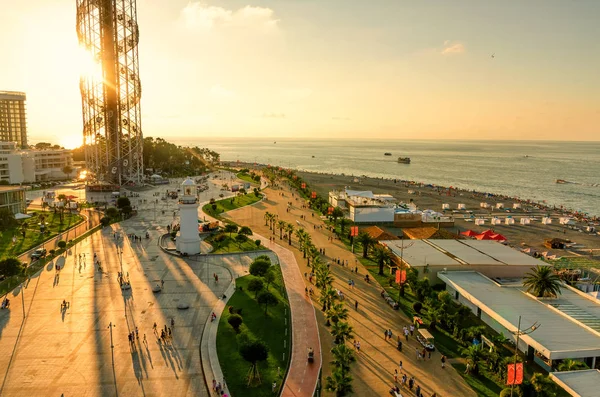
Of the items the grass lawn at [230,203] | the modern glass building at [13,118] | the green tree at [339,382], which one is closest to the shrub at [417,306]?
the green tree at [339,382]

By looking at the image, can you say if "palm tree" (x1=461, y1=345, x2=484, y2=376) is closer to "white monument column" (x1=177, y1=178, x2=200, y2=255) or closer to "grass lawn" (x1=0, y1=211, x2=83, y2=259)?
"white monument column" (x1=177, y1=178, x2=200, y2=255)

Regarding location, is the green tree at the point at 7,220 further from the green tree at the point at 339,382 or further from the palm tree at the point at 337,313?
the green tree at the point at 339,382

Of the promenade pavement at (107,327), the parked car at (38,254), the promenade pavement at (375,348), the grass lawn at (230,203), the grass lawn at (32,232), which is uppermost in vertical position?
the grass lawn at (230,203)

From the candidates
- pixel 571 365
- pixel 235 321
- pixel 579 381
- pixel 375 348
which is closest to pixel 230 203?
pixel 235 321

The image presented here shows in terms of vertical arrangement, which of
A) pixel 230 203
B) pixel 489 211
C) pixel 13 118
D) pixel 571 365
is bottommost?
pixel 571 365

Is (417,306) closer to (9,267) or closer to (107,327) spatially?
(107,327)

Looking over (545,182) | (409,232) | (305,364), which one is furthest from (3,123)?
(545,182)
